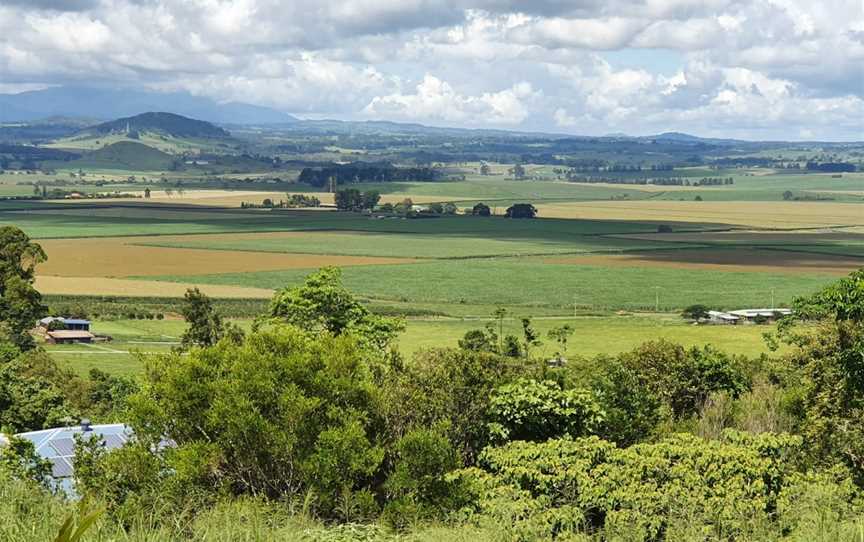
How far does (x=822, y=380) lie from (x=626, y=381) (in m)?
6.91

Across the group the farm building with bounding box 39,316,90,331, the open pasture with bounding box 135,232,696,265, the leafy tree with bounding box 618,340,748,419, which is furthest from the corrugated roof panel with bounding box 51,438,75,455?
the open pasture with bounding box 135,232,696,265

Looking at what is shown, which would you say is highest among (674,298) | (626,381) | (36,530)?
(36,530)

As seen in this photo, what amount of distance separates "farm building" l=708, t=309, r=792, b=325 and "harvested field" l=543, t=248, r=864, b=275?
99.5ft

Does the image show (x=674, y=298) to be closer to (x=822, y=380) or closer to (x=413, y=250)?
(x=413, y=250)

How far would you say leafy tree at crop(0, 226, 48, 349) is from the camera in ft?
219

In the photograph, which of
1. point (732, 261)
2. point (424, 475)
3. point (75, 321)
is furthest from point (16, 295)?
point (732, 261)

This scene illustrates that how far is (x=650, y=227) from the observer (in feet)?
592

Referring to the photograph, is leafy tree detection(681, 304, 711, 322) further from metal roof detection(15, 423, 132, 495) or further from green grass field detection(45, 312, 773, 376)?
metal roof detection(15, 423, 132, 495)

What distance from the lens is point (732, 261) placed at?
5079 inches

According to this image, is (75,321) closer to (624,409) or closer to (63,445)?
(63,445)

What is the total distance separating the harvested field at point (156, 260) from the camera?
118 m

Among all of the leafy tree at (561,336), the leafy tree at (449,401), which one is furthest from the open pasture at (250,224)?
the leafy tree at (449,401)

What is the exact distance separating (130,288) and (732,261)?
67.6 metres

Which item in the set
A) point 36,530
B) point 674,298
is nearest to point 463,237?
point 674,298
